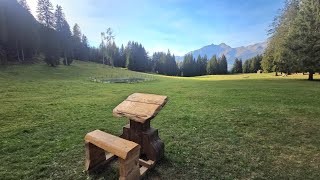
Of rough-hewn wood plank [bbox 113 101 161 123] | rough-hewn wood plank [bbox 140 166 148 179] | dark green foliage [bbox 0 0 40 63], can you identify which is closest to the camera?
rough-hewn wood plank [bbox 140 166 148 179]

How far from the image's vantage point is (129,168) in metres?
4.41

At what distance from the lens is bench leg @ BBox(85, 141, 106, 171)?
5188mm

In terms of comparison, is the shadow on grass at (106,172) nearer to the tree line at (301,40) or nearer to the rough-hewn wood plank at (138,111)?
the rough-hewn wood plank at (138,111)

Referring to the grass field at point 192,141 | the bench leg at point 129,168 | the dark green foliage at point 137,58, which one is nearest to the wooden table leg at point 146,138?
the grass field at point 192,141

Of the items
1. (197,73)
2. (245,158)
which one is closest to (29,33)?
(245,158)

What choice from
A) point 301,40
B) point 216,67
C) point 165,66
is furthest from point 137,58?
point 301,40

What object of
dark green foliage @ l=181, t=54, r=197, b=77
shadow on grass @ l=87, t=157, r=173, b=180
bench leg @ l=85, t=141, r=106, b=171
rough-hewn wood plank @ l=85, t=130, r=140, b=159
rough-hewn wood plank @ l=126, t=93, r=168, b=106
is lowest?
shadow on grass @ l=87, t=157, r=173, b=180

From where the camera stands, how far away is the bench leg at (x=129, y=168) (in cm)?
429

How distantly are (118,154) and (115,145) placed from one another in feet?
0.83

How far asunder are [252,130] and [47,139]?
754 centimetres

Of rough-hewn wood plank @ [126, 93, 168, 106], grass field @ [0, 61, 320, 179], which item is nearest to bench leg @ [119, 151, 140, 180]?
grass field @ [0, 61, 320, 179]

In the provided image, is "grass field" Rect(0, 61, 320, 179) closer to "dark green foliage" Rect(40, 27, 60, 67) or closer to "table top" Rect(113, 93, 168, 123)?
"table top" Rect(113, 93, 168, 123)

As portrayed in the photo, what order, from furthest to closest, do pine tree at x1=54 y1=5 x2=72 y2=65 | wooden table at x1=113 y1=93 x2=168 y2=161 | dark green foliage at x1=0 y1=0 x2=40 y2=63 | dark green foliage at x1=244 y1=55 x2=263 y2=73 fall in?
1. dark green foliage at x1=244 y1=55 x2=263 y2=73
2. pine tree at x1=54 y1=5 x2=72 y2=65
3. dark green foliage at x1=0 y1=0 x2=40 y2=63
4. wooden table at x1=113 y1=93 x2=168 y2=161

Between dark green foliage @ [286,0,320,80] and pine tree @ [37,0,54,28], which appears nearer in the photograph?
dark green foliage @ [286,0,320,80]
